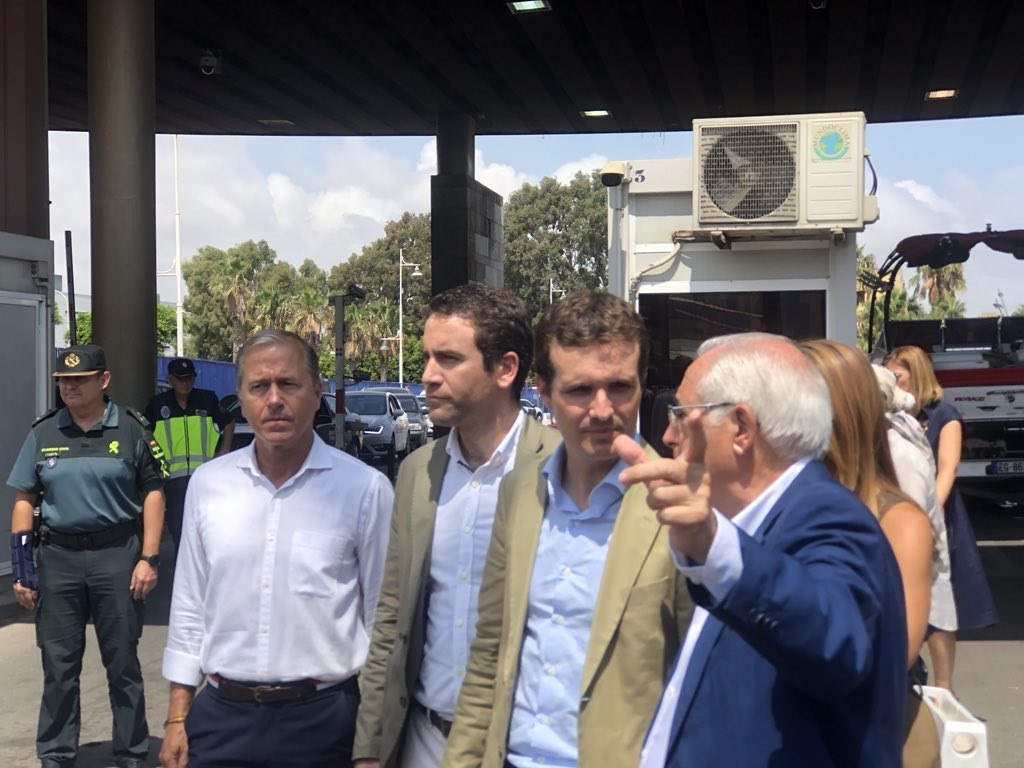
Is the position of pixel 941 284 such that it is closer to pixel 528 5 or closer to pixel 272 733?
pixel 528 5

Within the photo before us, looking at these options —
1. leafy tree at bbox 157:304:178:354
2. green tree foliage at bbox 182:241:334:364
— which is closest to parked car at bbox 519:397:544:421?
leafy tree at bbox 157:304:178:354

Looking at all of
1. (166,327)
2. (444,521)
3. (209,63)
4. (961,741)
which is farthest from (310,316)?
(961,741)

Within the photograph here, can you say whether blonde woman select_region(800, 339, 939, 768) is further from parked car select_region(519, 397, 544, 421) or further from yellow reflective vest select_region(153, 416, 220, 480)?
yellow reflective vest select_region(153, 416, 220, 480)

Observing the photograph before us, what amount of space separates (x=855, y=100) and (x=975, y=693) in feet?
42.1

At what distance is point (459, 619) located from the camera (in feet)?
10.7

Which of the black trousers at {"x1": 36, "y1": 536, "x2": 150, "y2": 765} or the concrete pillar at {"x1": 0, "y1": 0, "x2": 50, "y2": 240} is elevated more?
the concrete pillar at {"x1": 0, "y1": 0, "x2": 50, "y2": 240}

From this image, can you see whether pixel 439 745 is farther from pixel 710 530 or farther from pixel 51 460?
pixel 51 460

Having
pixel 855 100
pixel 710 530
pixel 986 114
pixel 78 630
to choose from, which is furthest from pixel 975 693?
pixel 986 114

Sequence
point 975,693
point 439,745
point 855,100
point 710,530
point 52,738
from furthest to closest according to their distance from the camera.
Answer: point 855,100
point 975,693
point 52,738
point 439,745
point 710,530

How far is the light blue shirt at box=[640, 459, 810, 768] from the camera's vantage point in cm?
173

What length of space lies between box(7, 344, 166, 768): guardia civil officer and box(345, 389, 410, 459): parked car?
2008 centimetres

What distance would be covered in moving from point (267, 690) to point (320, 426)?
11.9m

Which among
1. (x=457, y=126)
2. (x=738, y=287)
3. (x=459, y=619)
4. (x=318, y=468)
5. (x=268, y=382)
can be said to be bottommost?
(x=459, y=619)

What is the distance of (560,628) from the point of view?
271 centimetres
